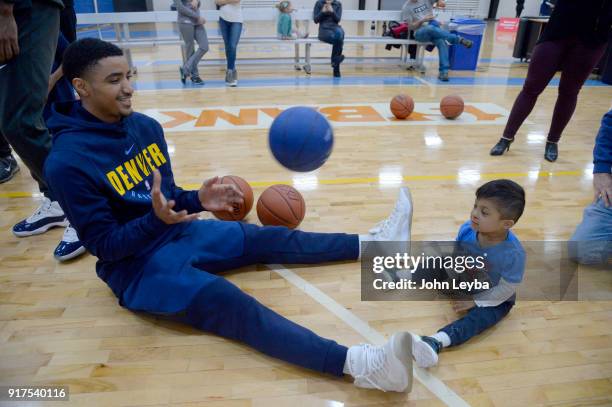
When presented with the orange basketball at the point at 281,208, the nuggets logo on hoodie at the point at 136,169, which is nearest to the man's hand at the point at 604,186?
the orange basketball at the point at 281,208

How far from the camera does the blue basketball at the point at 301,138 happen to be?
7.10 feet

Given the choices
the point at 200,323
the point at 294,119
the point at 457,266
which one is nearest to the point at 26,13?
the point at 294,119

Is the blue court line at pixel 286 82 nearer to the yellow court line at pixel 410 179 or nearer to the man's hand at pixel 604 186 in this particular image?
the yellow court line at pixel 410 179

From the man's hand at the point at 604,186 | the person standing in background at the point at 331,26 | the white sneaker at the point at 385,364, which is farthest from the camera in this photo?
the person standing in background at the point at 331,26

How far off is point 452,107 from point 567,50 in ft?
5.17

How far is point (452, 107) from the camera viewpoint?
4918 millimetres

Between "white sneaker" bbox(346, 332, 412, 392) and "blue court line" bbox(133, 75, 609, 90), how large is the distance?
5.80 metres

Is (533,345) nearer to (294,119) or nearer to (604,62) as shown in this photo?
(294,119)

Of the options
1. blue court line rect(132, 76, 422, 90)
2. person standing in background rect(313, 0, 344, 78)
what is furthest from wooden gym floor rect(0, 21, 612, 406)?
person standing in background rect(313, 0, 344, 78)

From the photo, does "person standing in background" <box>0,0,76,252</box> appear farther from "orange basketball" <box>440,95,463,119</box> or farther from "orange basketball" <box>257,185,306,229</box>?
"orange basketball" <box>440,95,463,119</box>

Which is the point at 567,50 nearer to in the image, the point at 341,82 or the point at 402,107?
the point at 402,107

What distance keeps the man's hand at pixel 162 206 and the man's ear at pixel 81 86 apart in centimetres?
53

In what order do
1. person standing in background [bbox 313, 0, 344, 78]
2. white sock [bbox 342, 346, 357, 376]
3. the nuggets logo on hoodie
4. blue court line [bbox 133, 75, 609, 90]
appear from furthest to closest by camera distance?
1. person standing in background [bbox 313, 0, 344, 78]
2. blue court line [bbox 133, 75, 609, 90]
3. the nuggets logo on hoodie
4. white sock [bbox 342, 346, 357, 376]

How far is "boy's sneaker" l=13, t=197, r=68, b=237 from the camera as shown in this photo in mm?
2703
